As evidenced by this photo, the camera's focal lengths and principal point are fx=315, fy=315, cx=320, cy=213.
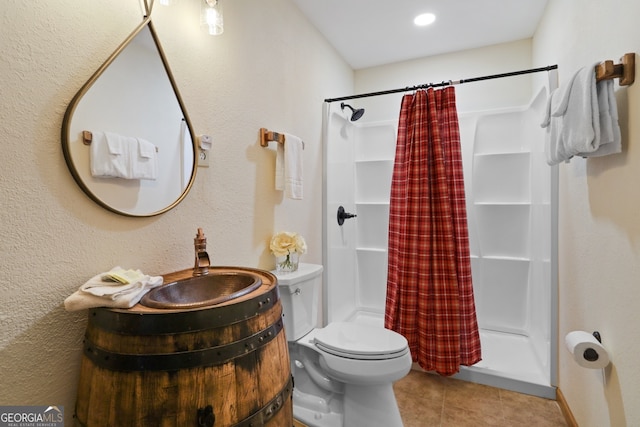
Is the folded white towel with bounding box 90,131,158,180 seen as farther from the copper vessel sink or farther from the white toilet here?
the white toilet

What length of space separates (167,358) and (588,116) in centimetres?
150

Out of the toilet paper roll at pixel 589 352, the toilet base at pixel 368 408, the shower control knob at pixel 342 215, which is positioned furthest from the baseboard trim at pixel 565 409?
the shower control knob at pixel 342 215

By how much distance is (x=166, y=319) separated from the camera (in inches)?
28.7

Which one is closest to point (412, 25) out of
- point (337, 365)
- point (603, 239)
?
point (603, 239)

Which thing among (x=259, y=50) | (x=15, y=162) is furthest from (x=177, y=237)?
(x=259, y=50)

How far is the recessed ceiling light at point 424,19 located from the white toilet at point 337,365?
6.19 feet

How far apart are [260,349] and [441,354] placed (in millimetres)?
1565

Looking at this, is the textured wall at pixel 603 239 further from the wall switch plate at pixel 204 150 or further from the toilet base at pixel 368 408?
the wall switch plate at pixel 204 150

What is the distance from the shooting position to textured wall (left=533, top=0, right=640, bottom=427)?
1021mm

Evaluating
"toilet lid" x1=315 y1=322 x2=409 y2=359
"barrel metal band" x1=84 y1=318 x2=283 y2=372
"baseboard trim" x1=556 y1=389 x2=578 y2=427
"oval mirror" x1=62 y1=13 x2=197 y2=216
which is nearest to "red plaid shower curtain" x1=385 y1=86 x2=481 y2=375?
"baseboard trim" x1=556 y1=389 x2=578 y2=427

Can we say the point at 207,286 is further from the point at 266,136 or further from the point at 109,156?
the point at 266,136

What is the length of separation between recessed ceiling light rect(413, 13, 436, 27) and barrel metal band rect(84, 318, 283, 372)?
236 centimetres

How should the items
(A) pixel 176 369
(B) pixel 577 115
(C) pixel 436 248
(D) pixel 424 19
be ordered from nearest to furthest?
(A) pixel 176 369 → (B) pixel 577 115 → (C) pixel 436 248 → (D) pixel 424 19

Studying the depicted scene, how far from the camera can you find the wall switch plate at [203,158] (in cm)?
130
